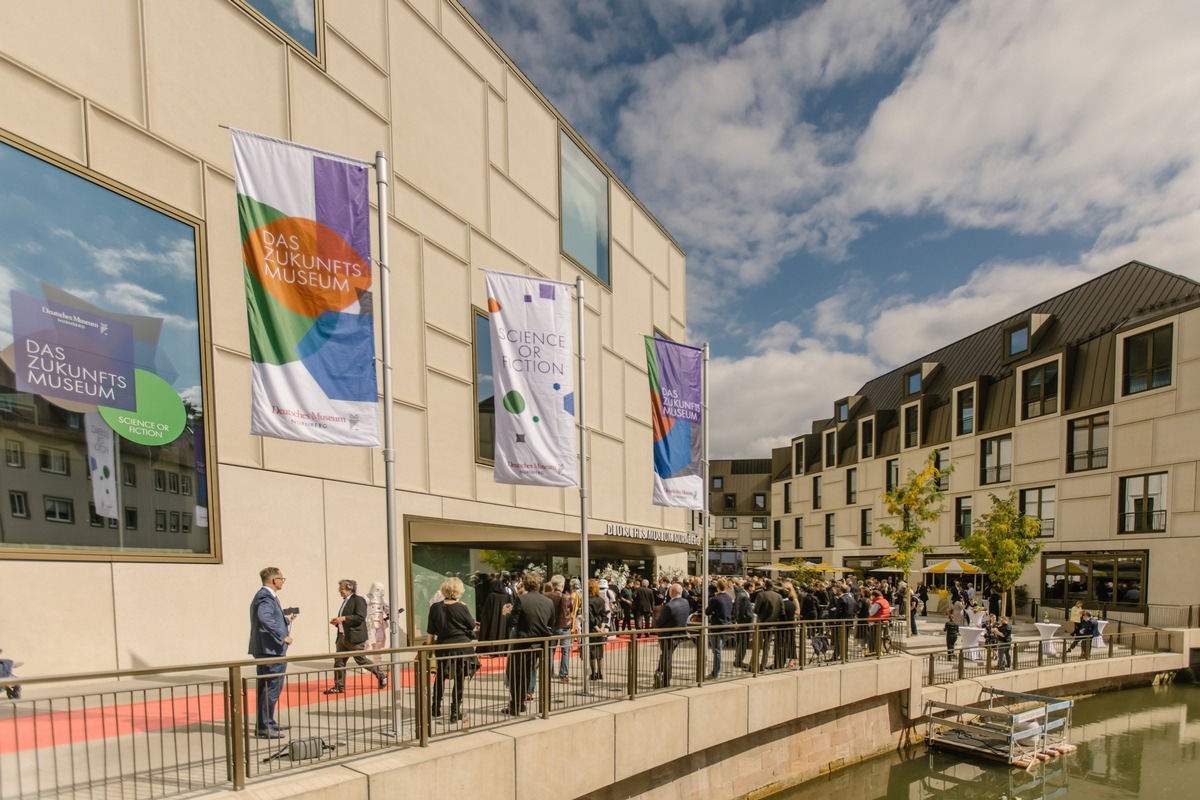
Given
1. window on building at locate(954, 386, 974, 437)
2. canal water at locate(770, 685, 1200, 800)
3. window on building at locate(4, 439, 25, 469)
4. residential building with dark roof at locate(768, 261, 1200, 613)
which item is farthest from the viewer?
window on building at locate(954, 386, 974, 437)

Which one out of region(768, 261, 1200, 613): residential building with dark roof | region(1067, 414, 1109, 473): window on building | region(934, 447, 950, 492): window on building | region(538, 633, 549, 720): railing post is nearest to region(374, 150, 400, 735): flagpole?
region(538, 633, 549, 720): railing post

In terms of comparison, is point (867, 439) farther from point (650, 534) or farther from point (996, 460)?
point (650, 534)

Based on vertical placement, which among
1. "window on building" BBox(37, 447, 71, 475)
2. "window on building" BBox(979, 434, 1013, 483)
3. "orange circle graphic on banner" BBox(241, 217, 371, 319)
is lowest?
"window on building" BBox(37, 447, 71, 475)

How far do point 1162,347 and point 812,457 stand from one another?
99.0ft

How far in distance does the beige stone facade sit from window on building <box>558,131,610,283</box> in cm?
72

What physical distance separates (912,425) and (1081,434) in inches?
494

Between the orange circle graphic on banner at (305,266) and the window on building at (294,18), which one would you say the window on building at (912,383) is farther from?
the orange circle graphic on banner at (305,266)

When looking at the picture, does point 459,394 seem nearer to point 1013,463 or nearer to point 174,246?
point 174,246

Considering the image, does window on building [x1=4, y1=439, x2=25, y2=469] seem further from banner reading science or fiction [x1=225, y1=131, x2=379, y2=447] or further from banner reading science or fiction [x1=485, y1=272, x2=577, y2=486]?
banner reading science or fiction [x1=485, y1=272, x2=577, y2=486]

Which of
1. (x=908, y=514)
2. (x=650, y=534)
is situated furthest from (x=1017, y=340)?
(x=650, y=534)

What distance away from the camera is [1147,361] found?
87.0ft

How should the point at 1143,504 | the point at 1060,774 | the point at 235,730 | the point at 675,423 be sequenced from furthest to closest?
1. the point at 1143,504
2. the point at 1060,774
3. the point at 675,423
4. the point at 235,730

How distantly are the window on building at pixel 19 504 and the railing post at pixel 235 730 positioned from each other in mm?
4734

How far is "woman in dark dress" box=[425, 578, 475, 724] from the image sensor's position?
6922 mm
